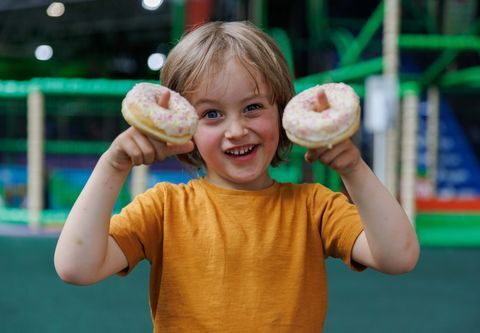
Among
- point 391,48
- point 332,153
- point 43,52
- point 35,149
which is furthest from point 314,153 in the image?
point 43,52

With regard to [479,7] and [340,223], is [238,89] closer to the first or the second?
[340,223]

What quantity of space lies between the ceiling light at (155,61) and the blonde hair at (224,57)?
109 inches

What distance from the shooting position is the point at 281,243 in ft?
2.52

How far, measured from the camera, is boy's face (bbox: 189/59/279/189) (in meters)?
0.75

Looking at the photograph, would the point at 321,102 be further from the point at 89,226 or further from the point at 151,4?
the point at 151,4

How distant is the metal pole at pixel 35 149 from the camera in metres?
2.27

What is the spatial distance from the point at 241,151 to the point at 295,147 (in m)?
2.02

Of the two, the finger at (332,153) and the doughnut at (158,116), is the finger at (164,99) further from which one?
the finger at (332,153)

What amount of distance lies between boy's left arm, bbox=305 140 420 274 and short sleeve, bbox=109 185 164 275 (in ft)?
0.72

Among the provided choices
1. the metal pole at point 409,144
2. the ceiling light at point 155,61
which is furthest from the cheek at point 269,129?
the ceiling light at point 155,61

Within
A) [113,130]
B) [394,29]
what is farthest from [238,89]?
[113,130]

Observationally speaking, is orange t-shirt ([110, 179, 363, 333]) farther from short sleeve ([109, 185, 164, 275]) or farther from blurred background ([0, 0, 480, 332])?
blurred background ([0, 0, 480, 332])

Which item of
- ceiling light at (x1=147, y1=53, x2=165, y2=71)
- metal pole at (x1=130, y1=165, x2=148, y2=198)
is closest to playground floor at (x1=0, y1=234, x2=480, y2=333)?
metal pole at (x1=130, y1=165, x2=148, y2=198)

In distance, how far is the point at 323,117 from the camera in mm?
657
